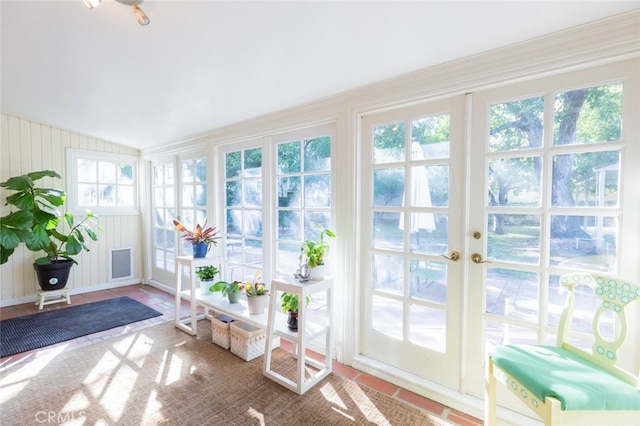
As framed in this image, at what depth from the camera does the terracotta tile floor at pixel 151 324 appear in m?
1.78

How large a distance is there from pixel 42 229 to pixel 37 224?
69mm

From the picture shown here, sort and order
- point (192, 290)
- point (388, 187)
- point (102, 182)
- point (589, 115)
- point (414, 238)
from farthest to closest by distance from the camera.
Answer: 1. point (102, 182)
2. point (192, 290)
3. point (388, 187)
4. point (414, 238)
5. point (589, 115)

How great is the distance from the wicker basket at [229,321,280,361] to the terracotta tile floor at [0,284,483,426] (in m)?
0.29

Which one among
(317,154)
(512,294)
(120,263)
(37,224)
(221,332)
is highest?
(317,154)

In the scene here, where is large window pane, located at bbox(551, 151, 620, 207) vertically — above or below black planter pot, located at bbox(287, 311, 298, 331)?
above

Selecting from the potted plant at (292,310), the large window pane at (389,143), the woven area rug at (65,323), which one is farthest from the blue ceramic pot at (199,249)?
the large window pane at (389,143)

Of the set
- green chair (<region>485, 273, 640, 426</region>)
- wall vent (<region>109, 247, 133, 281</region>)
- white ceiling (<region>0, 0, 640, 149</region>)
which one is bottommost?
wall vent (<region>109, 247, 133, 281</region>)

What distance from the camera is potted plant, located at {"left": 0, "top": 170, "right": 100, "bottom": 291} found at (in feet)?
10.00

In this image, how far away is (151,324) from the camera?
3.05 m

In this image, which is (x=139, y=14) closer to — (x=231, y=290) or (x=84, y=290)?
(x=231, y=290)

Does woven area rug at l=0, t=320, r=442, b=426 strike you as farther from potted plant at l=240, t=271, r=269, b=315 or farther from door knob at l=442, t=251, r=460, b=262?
door knob at l=442, t=251, r=460, b=262

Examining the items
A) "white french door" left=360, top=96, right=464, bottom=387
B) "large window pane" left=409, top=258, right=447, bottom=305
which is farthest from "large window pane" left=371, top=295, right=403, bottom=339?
"large window pane" left=409, top=258, right=447, bottom=305

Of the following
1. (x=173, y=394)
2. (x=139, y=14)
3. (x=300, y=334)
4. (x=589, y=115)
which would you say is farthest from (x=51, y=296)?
(x=589, y=115)

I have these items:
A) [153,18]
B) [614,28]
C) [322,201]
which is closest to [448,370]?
[322,201]
